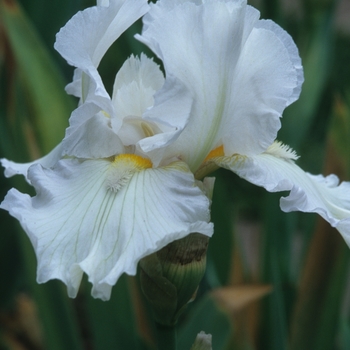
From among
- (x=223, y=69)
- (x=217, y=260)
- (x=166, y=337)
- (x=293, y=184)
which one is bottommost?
(x=217, y=260)

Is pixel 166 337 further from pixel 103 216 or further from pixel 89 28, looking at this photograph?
pixel 89 28

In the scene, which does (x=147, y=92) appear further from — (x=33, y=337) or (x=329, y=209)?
(x=33, y=337)

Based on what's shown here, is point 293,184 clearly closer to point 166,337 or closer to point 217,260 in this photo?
point 166,337

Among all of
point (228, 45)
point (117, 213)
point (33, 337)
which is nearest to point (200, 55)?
point (228, 45)

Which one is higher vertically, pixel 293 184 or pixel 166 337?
pixel 293 184

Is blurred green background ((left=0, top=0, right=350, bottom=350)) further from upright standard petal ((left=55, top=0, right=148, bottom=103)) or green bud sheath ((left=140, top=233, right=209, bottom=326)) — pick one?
upright standard petal ((left=55, top=0, right=148, bottom=103))

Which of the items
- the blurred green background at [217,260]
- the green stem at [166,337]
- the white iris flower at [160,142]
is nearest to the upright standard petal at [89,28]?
the white iris flower at [160,142]

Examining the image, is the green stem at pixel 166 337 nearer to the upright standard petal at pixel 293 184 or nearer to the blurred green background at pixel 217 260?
the upright standard petal at pixel 293 184

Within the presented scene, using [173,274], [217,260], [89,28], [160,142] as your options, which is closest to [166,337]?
[173,274]

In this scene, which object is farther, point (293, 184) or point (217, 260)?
point (217, 260)
